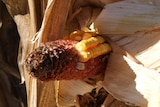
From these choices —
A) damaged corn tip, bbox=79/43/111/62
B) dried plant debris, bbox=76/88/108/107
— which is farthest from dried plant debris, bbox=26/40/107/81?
dried plant debris, bbox=76/88/108/107

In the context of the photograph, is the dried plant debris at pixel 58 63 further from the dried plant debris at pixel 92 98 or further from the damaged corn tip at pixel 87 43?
the dried plant debris at pixel 92 98

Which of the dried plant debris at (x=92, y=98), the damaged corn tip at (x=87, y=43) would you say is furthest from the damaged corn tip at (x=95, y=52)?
the dried plant debris at (x=92, y=98)

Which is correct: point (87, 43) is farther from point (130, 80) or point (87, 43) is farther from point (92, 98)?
point (92, 98)

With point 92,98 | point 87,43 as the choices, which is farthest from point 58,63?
point 92,98

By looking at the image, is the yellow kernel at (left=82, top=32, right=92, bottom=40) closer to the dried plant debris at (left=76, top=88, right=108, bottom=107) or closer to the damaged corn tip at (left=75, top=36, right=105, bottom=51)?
the damaged corn tip at (left=75, top=36, right=105, bottom=51)

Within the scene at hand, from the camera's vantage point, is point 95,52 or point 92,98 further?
point 92,98

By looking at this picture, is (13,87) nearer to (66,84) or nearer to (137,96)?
(66,84)
